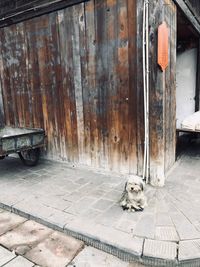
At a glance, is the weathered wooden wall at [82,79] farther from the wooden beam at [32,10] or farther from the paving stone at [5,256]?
the paving stone at [5,256]

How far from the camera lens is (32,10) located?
4.67 metres

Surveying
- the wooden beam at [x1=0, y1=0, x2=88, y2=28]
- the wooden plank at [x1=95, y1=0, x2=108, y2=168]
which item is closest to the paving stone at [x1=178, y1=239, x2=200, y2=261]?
the wooden plank at [x1=95, y1=0, x2=108, y2=168]

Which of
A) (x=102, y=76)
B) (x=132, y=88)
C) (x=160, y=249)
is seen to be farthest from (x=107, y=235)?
(x=102, y=76)

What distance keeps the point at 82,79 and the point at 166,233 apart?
2940 millimetres

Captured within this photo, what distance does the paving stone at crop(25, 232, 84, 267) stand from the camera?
2333mm

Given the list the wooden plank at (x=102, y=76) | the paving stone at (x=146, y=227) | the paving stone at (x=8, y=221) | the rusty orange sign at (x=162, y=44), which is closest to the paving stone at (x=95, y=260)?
the paving stone at (x=146, y=227)

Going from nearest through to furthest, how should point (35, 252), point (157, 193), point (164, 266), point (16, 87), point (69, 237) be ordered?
point (164, 266) < point (35, 252) < point (69, 237) < point (157, 193) < point (16, 87)

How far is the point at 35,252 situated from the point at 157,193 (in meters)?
1.88

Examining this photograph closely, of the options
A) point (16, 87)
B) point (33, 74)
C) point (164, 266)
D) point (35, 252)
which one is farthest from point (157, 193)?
point (16, 87)

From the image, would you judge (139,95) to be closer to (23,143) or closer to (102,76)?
(102,76)

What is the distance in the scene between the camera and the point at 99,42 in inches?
158

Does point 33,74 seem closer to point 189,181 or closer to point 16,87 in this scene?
point 16,87

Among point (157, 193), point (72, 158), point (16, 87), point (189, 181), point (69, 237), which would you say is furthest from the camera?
point (16, 87)

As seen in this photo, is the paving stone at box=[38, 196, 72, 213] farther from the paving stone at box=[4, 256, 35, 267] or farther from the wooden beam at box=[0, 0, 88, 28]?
the wooden beam at box=[0, 0, 88, 28]
